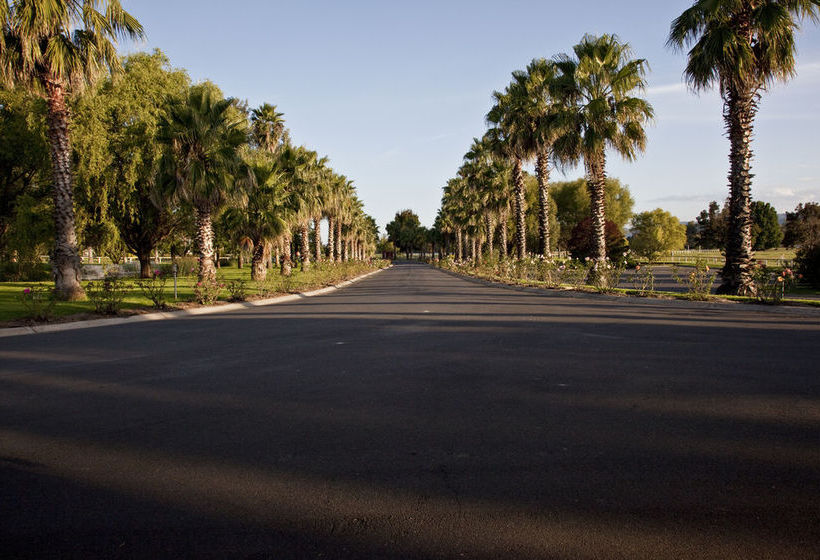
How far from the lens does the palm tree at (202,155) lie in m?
21.7

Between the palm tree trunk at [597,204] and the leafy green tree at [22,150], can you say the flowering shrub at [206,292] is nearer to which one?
the leafy green tree at [22,150]

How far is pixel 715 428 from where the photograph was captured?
4973mm

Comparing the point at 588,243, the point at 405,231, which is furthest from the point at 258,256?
the point at 405,231

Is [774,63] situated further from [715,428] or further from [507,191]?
[507,191]

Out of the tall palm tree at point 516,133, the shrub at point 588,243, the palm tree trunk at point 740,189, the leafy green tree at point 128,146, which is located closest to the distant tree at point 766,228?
the shrub at point 588,243

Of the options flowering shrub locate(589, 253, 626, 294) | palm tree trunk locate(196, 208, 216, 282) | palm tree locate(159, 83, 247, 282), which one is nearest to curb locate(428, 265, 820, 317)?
flowering shrub locate(589, 253, 626, 294)

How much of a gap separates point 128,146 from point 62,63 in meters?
16.3

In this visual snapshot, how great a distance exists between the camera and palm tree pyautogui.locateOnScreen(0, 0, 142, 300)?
16670mm

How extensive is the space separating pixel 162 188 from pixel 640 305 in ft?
64.1

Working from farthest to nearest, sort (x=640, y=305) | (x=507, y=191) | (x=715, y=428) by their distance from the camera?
(x=507, y=191) < (x=640, y=305) < (x=715, y=428)

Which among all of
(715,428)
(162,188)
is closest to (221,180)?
(162,188)

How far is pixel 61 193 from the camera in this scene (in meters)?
18.0

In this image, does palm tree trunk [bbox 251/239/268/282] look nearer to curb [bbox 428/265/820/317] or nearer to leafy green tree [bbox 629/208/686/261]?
curb [bbox 428/265/820/317]

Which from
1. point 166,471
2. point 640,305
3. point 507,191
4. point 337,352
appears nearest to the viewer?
point 166,471
